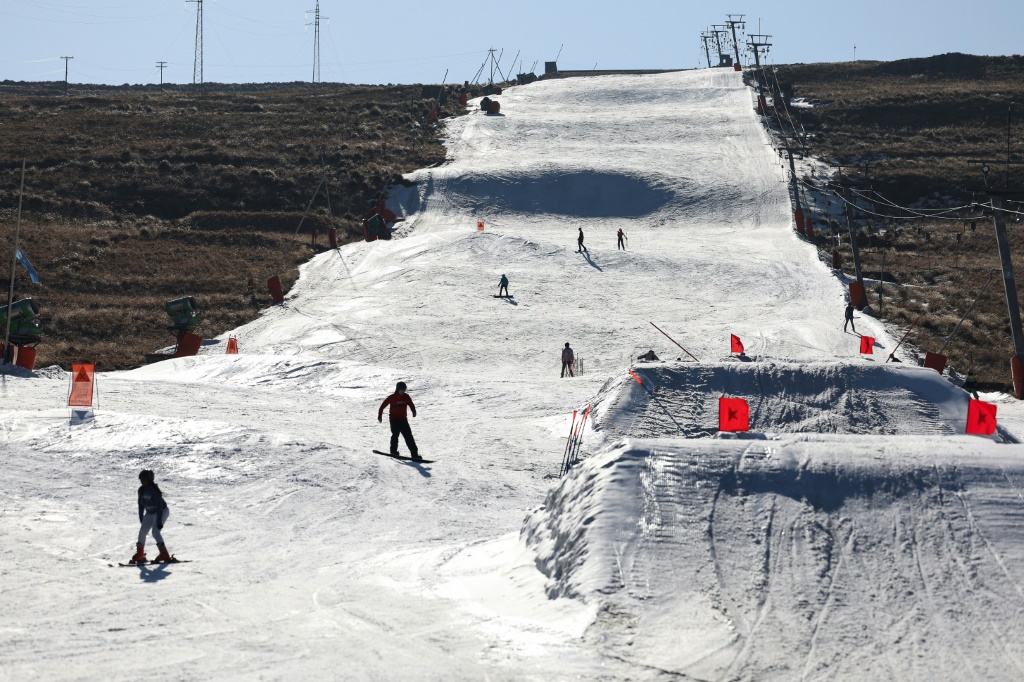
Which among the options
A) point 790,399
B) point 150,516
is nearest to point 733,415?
point 790,399

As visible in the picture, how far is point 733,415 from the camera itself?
17406 millimetres

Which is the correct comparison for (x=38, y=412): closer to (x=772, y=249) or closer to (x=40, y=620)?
(x=40, y=620)

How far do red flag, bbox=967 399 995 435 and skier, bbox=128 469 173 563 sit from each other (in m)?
11.9

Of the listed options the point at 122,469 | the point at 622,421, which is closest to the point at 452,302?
the point at 622,421

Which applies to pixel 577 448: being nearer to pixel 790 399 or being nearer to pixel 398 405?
pixel 398 405

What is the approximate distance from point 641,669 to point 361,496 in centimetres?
796

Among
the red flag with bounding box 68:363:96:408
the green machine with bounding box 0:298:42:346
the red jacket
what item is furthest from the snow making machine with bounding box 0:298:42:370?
the red jacket

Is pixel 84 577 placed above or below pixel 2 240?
below

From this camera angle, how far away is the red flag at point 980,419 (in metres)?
16.8

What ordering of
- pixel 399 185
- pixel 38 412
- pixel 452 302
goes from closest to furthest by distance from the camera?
1. pixel 38 412
2. pixel 452 302
3. pixel 399 185

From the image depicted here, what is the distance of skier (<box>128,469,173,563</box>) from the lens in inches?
509

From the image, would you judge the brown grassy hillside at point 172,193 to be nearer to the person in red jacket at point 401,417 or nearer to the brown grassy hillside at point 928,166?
the person in red jacket at point 401,417

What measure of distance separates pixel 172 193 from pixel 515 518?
4577cm

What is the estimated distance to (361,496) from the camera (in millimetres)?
16500
